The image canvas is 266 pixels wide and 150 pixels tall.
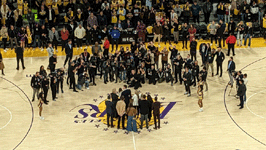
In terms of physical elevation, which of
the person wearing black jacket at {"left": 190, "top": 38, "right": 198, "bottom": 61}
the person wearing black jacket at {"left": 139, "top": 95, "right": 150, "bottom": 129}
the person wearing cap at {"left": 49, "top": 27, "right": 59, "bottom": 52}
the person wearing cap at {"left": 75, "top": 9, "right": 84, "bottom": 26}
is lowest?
the person wearing black jacket at {"left": 139, "top": 95, "right": 150, "bottom": 129}

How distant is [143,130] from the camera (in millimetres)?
27453

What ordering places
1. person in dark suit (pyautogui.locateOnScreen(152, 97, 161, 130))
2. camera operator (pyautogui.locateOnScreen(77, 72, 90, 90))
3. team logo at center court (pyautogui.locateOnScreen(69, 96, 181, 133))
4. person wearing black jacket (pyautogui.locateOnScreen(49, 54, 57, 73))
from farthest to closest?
1. person wearing black jacket (pyautogui.locateOnScreen(49, 54, 57, 73))
2. camera operator (pyautogui.locateOnScreen(77, 72, 90, 90))
3. team logo at center court (pyautogui.locateOnScreen(69, 96, 181, 133))
4. person in dark suit (pyautogui.locateOnScreen(152, 97, 161, 130))

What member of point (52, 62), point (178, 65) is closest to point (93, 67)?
point (52, 62)

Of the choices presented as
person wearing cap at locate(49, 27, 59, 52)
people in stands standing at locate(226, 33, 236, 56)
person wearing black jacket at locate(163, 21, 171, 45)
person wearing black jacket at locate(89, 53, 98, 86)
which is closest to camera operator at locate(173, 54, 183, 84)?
person wearing black jacket at locate(89, 53, 98, 86)

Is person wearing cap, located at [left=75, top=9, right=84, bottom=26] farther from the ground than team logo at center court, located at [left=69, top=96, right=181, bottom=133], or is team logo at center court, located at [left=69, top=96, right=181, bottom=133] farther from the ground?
person wearing cap, located at [left=75, top=9, right=84, bottom=26]

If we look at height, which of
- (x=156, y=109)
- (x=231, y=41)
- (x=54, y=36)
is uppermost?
(x=54, y=36)

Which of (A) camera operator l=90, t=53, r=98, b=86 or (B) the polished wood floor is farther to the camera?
(A) camera operator l=90, t=53, r=98, b=86

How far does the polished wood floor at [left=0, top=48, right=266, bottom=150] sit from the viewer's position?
2608cm

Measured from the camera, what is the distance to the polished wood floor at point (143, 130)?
26078mm

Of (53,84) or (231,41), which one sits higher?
(231,41)

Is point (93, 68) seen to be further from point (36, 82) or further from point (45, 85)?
point (36, 82)

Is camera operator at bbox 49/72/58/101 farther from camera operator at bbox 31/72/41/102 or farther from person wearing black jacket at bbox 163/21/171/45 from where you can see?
person wearing black jacket at bbox 163/21/171/45

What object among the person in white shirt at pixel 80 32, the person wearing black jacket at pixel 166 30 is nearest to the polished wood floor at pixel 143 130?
the person in white shirt at pixel 80 32

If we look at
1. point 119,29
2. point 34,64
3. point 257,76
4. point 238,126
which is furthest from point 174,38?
point 238,126
